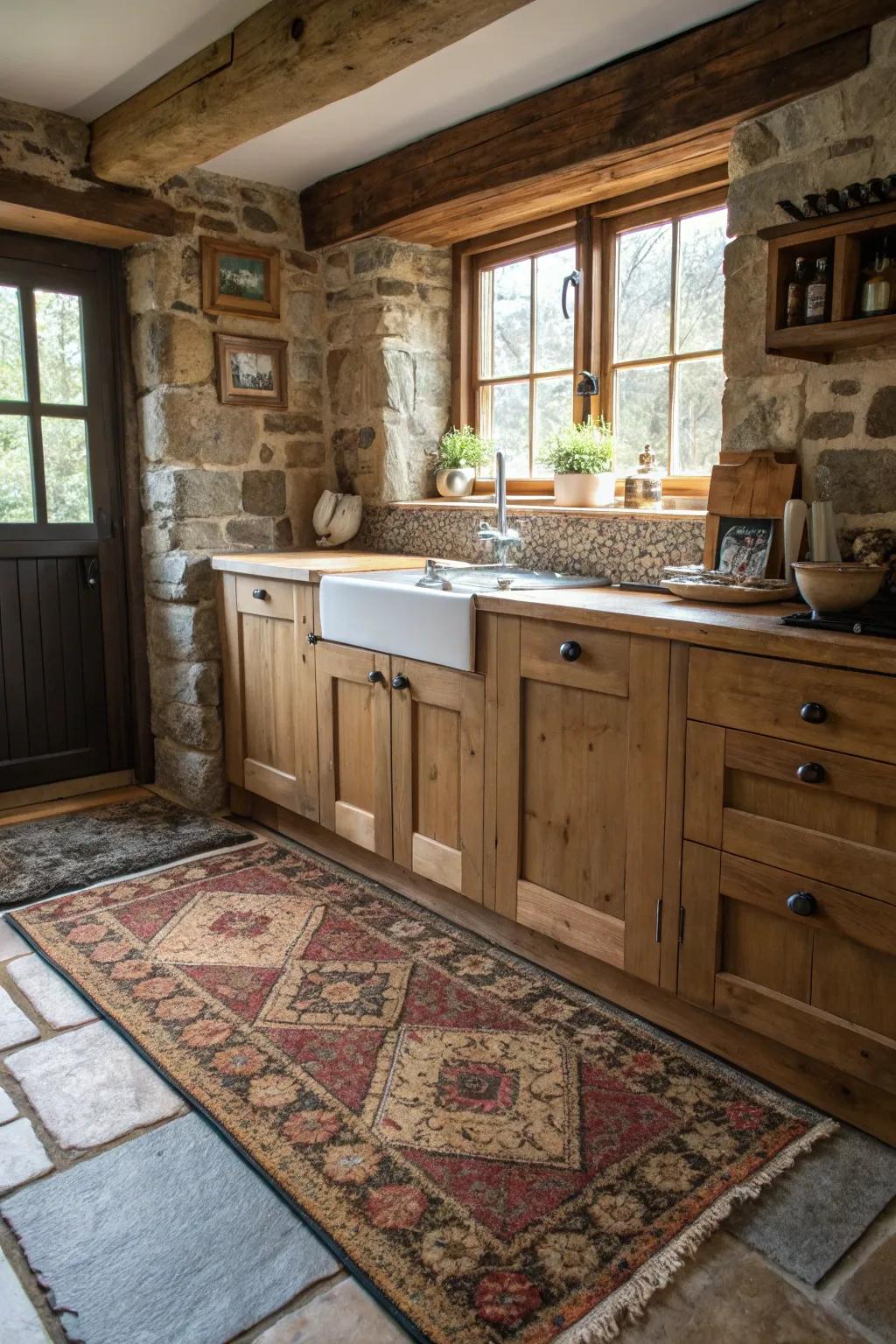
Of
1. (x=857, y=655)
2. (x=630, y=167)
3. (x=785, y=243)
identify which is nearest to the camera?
(x=857, y=655)

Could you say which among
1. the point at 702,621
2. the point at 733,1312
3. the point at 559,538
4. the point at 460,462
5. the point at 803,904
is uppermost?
the point at 460,462

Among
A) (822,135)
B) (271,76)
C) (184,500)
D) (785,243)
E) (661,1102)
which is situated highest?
(271,76)

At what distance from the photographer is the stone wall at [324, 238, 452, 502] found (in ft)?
12.3

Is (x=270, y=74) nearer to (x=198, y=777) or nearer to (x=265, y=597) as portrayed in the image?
(x=265, y=597)

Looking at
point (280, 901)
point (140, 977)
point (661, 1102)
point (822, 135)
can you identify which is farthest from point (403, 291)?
point (661, 1102)

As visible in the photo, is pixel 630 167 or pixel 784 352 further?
pixel 630 167

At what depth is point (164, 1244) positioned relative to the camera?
1.63 metres

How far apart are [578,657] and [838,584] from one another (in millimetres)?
565

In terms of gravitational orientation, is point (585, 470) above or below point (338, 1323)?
above

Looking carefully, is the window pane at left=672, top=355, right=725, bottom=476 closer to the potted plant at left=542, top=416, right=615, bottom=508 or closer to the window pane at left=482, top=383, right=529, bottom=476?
the potted plant at left=542, top=416, right=615, bottom=508

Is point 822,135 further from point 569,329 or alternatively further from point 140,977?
point 140,977

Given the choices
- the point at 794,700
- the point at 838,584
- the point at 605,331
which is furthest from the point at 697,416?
the point at 794,700

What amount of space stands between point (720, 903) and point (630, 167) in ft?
6.70

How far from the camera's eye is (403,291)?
377 centimetres
